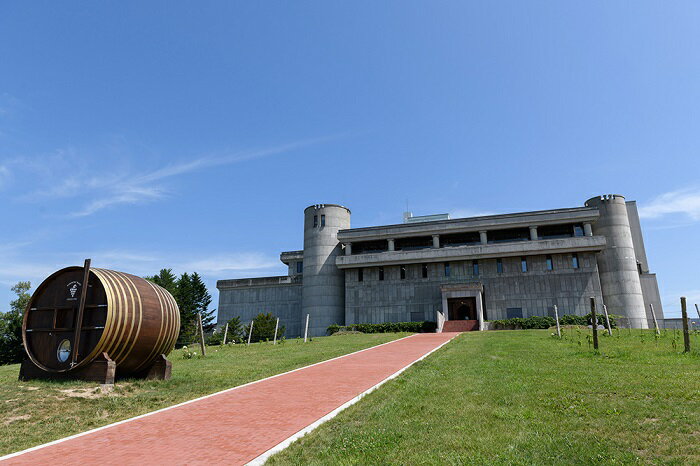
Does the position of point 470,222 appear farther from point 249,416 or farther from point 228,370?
point 249,416

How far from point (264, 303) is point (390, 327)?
17.8 m

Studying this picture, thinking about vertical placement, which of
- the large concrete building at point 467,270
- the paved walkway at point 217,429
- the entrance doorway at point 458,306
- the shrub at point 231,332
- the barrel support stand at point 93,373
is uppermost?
the large concrete building at point 467,270

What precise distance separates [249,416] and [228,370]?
7310mm

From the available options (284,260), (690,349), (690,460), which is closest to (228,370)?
(690,460)

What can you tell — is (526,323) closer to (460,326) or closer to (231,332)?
(460,326)

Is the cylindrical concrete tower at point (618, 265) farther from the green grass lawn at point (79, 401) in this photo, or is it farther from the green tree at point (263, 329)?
the green grass lawn at point (79, 401)

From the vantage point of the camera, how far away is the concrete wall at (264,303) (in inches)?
2088

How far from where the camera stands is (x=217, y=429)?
686cm

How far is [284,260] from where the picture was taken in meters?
62.2

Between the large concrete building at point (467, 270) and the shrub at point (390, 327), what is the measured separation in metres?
1.93

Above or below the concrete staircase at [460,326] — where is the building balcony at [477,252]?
above

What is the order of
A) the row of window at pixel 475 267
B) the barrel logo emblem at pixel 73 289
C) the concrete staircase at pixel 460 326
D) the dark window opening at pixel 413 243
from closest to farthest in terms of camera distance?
the barrel logo emblem at pixel 73 289 → the concrete staircase at pixel 460 326 → the row of window at pixel 475 267 → the dark window opening at pixel 413 243

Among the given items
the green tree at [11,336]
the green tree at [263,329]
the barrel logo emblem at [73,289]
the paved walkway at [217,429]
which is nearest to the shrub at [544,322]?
the green tree at [263,329]

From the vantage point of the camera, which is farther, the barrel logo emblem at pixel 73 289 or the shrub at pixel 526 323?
the shrub at pixel 526 323
